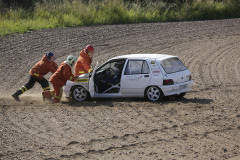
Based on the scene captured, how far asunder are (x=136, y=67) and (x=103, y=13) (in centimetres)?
A: 1559

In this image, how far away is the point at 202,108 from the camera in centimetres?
1379

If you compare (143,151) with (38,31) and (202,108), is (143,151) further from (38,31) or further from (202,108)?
(38,31)

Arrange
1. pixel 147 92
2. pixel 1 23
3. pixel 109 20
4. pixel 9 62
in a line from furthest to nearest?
pixel 109 20 → pixel 1 23 → pixel 9 62 → pixel 147 92

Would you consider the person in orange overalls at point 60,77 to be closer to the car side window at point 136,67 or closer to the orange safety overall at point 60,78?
the orange safety overall at point 60,78

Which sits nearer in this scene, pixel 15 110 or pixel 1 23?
pixel 15 110

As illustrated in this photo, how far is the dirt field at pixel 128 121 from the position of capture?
10.5 meters

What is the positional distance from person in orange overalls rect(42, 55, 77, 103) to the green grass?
1161 centimetres

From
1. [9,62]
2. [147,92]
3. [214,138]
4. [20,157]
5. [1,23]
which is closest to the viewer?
[20,157]

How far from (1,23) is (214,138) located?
18619mm

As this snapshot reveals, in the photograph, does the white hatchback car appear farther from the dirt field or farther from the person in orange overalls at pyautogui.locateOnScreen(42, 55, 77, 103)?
the dirt field

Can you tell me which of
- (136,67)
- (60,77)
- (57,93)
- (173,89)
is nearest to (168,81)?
(173,89)

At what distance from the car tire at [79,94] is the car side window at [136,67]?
1.58 meters

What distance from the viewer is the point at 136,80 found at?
48.6 ft

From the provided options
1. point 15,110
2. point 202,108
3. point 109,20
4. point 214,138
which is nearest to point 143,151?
point 214,138
